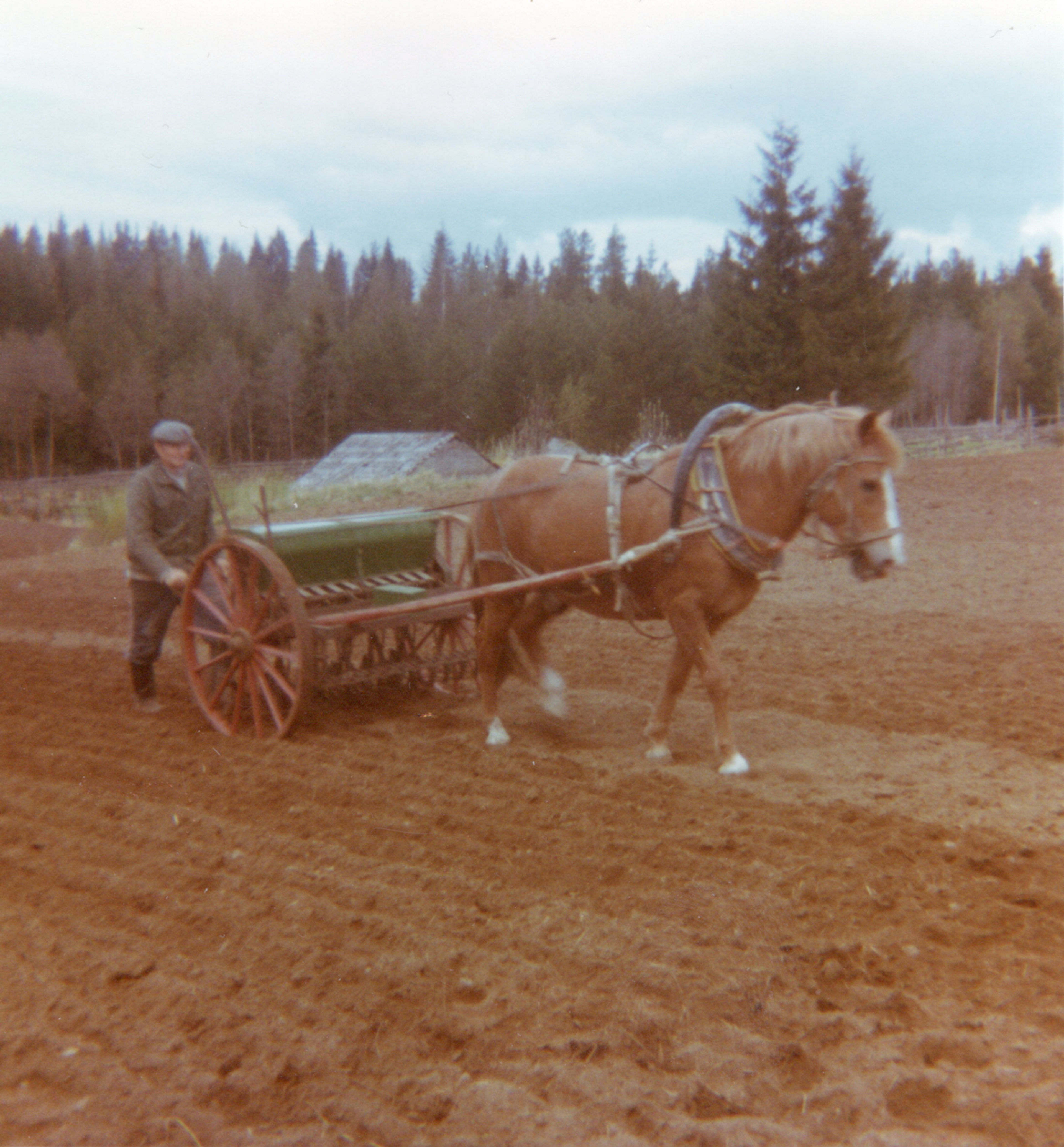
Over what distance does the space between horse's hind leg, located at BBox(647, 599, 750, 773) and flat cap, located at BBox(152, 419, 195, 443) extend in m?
3.33

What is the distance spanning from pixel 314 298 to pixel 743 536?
32.1 m

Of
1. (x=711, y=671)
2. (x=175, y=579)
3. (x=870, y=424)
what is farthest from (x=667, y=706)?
(x=175, y=579)

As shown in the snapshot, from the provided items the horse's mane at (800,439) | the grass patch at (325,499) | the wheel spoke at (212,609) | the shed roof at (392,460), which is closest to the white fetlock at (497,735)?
the wheel spoke at (212,609)

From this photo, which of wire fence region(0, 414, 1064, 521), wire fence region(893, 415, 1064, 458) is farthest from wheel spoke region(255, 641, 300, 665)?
wire fence region(893, 415, 1064, 458)

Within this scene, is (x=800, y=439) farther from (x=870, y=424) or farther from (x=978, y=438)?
(x=978, y=438)

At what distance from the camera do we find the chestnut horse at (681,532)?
195 inches

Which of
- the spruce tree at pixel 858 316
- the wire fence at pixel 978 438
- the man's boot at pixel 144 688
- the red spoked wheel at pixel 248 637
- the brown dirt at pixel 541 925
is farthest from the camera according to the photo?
the wire fence at pixel 978 438

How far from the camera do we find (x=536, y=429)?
24.8 metres

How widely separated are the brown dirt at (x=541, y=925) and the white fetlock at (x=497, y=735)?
5.6 inches

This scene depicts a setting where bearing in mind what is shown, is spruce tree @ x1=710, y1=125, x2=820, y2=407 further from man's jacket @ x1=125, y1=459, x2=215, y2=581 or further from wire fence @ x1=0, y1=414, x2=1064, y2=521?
man's jacket @ x1=125, y1=459, x2=215, y2=581

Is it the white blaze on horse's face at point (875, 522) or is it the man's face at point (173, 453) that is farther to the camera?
the man's face at point (173, 453)

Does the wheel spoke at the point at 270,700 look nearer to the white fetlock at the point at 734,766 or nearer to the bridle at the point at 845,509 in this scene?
the white fetlock at the point at 734,766

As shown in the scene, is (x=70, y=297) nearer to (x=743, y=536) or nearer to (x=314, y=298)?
(x=314, y=298)

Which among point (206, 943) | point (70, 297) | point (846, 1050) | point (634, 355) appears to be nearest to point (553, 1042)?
point (846, 1050)
